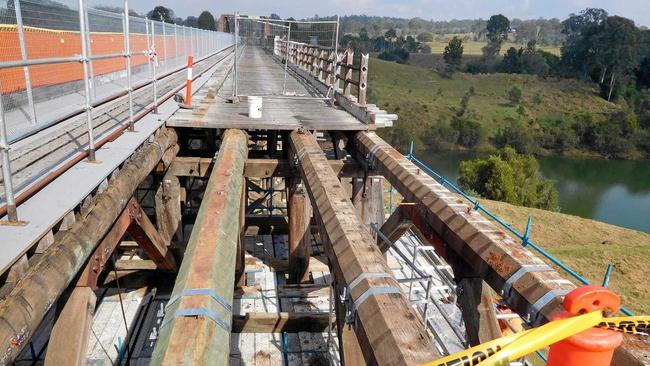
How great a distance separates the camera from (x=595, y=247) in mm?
20719

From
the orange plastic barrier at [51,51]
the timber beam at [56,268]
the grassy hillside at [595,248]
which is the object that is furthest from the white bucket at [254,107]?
the grassy hillside at [595,248]

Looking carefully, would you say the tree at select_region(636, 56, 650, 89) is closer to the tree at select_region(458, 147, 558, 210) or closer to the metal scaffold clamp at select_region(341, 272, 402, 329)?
the tree at select_region(458, 147, 558, 210)

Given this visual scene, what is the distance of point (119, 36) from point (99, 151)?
658 cm

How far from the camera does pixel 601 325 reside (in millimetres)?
1564

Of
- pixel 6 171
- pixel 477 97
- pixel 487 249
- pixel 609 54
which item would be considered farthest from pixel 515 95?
pixel 6 171

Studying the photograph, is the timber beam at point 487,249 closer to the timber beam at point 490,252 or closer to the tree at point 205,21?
the timber beam at point 490,252

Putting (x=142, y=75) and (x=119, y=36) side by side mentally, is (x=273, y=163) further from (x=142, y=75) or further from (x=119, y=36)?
(x=142, y=75)

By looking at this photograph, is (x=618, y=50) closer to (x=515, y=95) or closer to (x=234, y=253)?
(x=515, y=95)

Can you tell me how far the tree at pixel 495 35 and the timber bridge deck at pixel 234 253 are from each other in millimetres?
116156

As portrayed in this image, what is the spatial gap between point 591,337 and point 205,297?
1828mm

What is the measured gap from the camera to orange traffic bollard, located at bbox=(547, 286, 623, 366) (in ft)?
5.01

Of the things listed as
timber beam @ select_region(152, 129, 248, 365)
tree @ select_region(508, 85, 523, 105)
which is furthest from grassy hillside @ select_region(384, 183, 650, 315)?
tree @ select_region(508, 85, 523, 105)

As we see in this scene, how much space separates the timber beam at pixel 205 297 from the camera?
2.23 metres

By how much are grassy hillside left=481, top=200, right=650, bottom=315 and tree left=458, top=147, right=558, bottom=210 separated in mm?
8994
